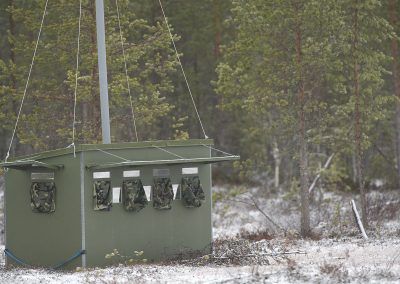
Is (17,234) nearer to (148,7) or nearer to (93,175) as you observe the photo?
(93,175)

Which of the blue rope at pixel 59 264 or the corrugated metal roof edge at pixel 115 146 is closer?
the blue rope at pixel 59 264

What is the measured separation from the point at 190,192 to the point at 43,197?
2728mm

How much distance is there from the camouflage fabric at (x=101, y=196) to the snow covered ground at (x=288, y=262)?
1136mm

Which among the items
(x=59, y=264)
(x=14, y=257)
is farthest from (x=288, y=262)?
(x=14, y=257)

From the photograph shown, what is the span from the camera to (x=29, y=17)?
20.8 m

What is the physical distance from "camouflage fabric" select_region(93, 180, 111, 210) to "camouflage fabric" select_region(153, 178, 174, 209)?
0.96m

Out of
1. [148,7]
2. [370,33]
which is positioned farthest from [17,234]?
[148,7]

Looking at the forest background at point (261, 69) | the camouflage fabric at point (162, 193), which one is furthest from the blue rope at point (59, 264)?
the forest background at point (261, 69)

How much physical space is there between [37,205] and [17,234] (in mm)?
1305

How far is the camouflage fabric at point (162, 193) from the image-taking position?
569 inches

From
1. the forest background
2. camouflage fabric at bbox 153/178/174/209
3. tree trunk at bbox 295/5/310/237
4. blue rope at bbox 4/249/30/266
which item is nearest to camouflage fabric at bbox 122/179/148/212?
camouflage fabric at bbox 153/178/174/209

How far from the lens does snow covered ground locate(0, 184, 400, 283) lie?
1166 centimetres

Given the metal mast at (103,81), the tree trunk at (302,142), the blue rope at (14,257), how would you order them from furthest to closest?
1. the tree trunk at (302,142)
2. the metal mast at (103,81)
3. the blue rope at (14,257)

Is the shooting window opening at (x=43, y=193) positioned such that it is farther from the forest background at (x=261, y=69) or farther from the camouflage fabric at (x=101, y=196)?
the forest background at (x=261, y=69)
